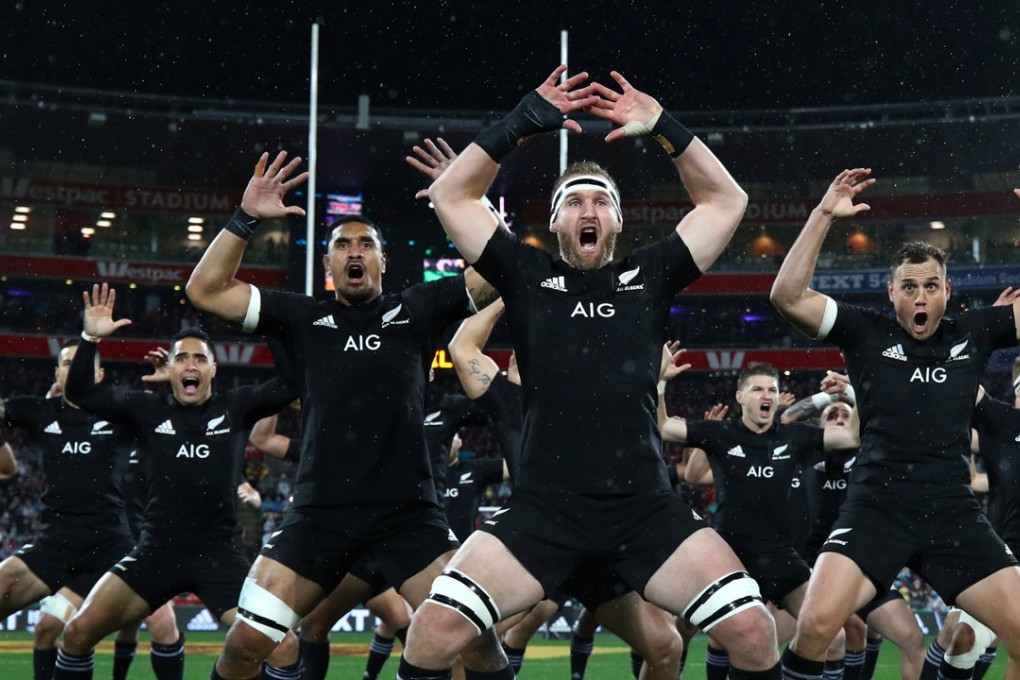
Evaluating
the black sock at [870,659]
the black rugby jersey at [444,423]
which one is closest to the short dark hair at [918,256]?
the black sock at [870,659]

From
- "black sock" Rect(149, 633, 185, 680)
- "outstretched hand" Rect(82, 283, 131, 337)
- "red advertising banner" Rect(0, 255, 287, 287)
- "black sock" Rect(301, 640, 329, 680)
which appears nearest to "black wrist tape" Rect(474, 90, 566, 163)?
"outstretched hand" Rect(82, 283, 131, 337)

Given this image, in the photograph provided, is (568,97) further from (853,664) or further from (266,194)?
(853,664)

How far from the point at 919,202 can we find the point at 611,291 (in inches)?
1469

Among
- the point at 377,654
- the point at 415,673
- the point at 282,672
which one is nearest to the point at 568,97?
the point at 415,673

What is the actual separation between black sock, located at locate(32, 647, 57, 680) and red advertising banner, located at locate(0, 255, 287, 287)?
98.9ft

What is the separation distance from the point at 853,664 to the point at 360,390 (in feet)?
18.4

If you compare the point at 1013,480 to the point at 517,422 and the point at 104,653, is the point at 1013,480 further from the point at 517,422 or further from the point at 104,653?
Result: the point at 104,653

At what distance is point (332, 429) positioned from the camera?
20.7 ft

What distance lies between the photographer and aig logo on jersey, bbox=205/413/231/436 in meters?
8.52

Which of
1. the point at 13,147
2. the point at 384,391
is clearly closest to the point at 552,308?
the point at 384,391

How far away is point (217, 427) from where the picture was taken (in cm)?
852

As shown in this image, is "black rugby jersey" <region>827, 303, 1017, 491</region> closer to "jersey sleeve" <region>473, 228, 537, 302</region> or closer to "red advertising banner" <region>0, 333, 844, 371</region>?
"jersey sleeve" <region>473, 228, 537, 302</region>

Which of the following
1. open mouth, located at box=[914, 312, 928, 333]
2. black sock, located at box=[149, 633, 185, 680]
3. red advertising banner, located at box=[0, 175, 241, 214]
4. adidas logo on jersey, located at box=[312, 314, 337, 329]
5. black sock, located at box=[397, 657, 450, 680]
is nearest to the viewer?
black sock, located at box=[397, 657, 450, 680]

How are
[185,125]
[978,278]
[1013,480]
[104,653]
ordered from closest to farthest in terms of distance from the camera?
[1013,480], [104,653], [185,125], [978,278]
